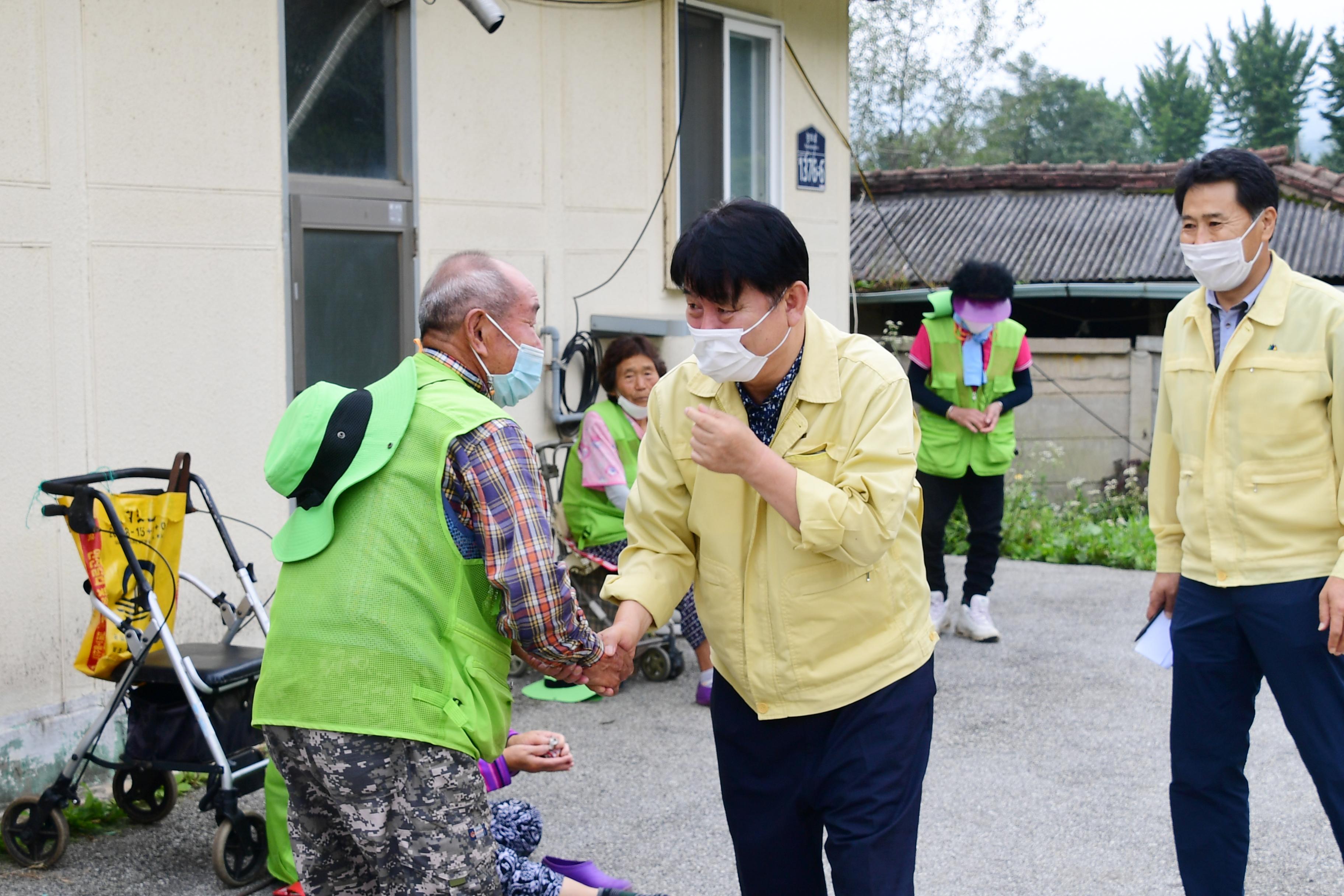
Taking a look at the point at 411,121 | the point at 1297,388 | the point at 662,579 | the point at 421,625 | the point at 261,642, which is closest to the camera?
the point at 421,625

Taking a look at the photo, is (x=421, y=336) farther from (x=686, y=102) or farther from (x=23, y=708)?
(x=686, y=102)

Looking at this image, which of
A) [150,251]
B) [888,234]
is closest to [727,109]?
[150,251]

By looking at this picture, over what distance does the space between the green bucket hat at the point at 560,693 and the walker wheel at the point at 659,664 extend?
376mm

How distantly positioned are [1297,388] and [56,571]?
423cm

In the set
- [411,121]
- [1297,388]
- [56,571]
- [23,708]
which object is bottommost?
[23,708]

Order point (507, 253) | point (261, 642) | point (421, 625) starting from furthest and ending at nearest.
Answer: point (507, 253) → point (261, 642) → point (421, 625)

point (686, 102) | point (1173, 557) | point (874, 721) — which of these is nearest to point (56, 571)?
point (874, 721)

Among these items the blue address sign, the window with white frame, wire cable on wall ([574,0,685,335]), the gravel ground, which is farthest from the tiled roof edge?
the gravel ground

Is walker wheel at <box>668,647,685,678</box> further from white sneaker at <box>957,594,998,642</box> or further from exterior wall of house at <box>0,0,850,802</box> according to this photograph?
exterior wall of house at <box>0,0,850,802</box>

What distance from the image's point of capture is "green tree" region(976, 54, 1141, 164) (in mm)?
38500

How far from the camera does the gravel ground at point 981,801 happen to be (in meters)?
4.33

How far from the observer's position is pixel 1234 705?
11.3 feet

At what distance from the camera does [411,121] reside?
620 centimetres

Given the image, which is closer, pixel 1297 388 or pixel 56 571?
pixel 1297 388
